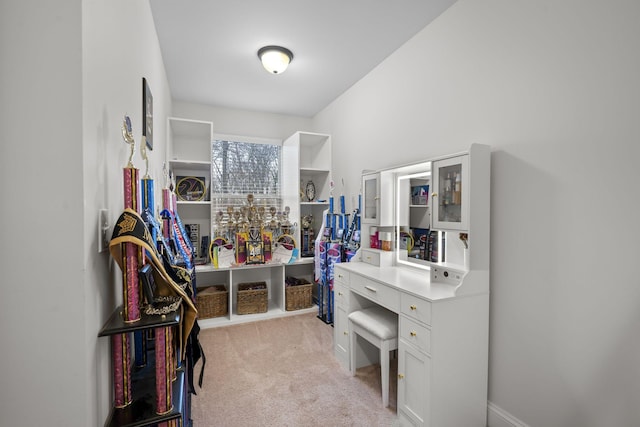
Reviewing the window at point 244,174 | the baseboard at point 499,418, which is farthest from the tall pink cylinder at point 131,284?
the window at point 244,174

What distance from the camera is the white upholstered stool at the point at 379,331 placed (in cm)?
198

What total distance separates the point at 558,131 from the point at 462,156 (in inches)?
17.8

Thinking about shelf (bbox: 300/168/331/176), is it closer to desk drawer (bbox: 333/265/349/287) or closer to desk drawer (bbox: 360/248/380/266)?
desk drawer (bbox: 360/248/380/266)

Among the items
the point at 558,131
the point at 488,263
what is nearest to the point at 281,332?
the point at 488,263

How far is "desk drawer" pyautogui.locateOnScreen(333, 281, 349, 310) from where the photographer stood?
8.19 feet

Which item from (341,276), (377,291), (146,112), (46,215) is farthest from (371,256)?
(46,215)

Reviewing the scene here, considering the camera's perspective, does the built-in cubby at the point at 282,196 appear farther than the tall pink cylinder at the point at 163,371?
Yes

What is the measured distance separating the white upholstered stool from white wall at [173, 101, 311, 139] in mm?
2949

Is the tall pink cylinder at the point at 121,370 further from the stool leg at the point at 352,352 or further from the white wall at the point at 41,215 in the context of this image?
the stool leg at the point at 352,352

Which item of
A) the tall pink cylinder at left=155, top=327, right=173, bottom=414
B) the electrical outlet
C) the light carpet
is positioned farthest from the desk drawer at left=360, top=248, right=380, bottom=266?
the electrical outlet

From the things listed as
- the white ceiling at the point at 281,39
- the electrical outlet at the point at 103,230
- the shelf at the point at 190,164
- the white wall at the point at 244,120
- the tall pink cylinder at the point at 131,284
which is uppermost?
the white ceiling at the point at 281,39

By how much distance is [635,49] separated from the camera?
1246 mm

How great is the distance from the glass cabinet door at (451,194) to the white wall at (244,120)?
9.55 feet

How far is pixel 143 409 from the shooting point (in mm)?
1062
